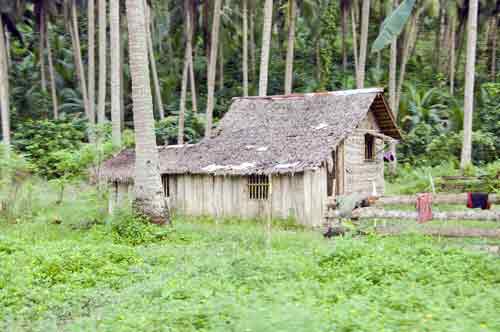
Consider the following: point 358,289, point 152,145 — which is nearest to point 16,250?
point 152,145

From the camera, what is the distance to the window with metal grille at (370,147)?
21.2 metres

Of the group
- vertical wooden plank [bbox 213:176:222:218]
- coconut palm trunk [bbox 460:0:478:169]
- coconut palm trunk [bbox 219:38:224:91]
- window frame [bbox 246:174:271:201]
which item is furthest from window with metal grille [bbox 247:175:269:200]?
coconut palm trunk [bbox 219:38:224:91]

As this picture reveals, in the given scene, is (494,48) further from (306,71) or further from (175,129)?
(175,129)

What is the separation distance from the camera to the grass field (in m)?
6.58

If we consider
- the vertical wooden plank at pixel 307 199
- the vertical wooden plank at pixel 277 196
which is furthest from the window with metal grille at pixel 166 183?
the vertical wooden plank at pixel 307 199

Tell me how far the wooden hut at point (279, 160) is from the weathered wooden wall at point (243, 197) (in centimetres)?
3

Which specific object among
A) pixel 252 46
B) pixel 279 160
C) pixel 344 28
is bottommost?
pixel 279 160

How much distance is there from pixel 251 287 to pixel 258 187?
30.7 feet

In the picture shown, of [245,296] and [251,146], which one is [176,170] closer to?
[251,146]

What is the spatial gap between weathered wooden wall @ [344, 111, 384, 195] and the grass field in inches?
262

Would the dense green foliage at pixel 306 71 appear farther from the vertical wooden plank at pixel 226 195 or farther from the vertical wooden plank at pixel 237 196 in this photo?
the vertical wooden plank at pixel 237 196

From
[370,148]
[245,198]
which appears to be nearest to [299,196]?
[245,198]

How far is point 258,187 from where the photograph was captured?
17.9m

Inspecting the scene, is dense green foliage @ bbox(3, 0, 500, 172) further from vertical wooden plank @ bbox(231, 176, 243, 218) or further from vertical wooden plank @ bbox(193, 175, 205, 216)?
vertical wooden plank @ bbox(231, 176, 243, 218)
